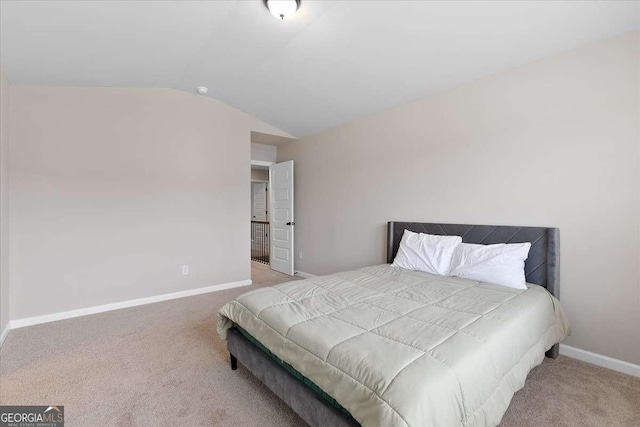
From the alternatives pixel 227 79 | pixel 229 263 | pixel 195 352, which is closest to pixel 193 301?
pixel 229 263

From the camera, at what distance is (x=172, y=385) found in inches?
78.1

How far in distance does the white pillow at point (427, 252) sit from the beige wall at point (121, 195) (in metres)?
2.55

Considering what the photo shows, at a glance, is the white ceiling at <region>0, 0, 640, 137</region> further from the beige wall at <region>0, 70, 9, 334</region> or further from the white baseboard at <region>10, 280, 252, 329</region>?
the white baseboard at <region>10, 280, 252, 329</region>

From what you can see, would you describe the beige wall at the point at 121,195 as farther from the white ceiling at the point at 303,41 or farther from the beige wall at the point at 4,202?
the white ceiling at the point at 303,41

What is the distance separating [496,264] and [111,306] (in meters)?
4.16

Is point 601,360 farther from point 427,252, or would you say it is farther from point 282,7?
point 282,7

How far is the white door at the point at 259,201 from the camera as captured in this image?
9.47 metres

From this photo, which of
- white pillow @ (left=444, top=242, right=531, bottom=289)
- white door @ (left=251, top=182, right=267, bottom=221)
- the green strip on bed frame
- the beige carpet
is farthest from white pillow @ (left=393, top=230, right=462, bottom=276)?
white door @ (left=251, top=182, right=267, bottom=221)

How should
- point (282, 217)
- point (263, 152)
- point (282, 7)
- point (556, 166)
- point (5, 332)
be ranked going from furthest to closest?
point (263, 152) < point (282, 217) < point (5, 332) < point (556, 166) < point (282, 7)

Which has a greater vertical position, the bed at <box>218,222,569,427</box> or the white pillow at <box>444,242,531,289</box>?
the white pillow at <box>444,242,531,289</box>

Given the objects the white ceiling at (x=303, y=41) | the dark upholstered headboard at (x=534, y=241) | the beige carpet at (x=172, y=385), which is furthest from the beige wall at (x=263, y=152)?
the dark upholstered headboard at (x=534, y=241)

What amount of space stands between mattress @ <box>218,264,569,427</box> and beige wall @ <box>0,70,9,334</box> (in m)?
2.32

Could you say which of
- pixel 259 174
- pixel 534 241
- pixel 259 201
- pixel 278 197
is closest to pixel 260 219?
pixel 259 201

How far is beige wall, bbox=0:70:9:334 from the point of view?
8.91 ft
